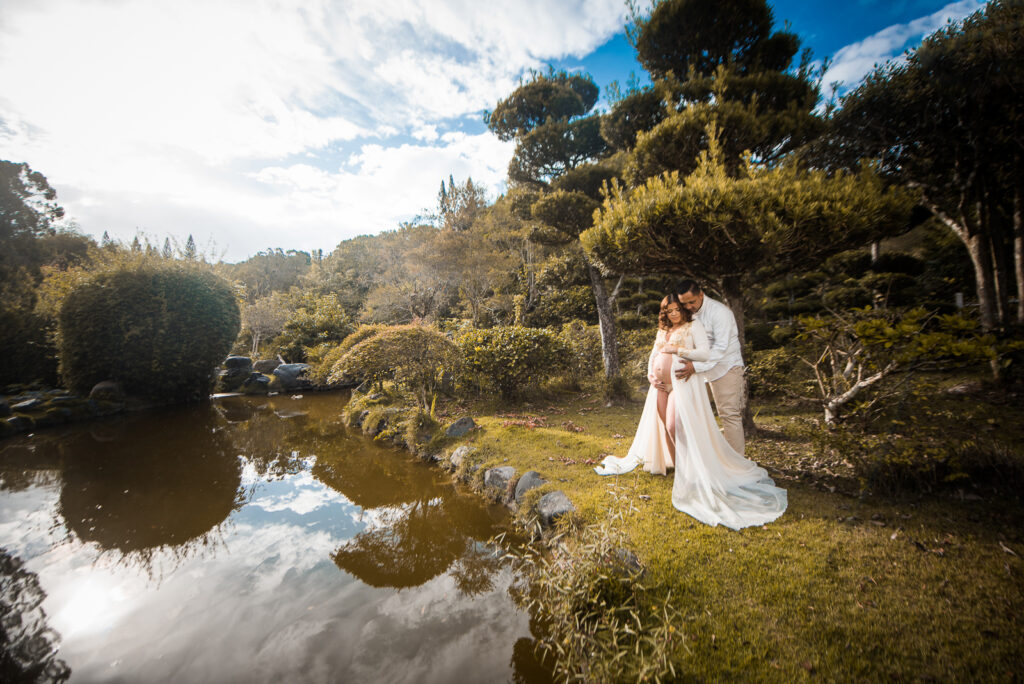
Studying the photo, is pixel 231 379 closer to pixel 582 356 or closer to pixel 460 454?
pixel 460 454

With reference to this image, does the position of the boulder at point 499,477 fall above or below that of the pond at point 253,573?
above

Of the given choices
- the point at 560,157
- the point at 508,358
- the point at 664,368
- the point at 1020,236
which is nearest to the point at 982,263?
the point at 1020,236

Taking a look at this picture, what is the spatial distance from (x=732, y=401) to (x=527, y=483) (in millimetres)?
2528

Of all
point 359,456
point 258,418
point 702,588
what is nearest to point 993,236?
point 702,588

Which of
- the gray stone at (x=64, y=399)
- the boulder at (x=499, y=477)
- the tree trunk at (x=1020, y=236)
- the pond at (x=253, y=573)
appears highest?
the tree trunk at (x=1020, y=236)

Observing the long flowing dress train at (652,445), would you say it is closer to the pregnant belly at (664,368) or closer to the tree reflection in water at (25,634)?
the pregnant belly at (664,368)

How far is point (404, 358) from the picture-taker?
7.08m

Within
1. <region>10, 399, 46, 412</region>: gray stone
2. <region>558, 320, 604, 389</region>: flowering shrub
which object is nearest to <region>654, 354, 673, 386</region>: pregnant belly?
<region>558, 320, 604, 389</region>: flowering shrub

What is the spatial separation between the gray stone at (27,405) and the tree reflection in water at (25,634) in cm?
897

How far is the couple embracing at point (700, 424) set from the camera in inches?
136

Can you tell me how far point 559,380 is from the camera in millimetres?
9555

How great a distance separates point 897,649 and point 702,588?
916 millimetres

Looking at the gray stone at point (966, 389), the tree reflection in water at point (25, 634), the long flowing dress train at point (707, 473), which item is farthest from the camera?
the gray stone at point (966, 389)

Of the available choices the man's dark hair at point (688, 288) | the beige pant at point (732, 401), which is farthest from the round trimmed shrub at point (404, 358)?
the beige pant at point (732, 401)
